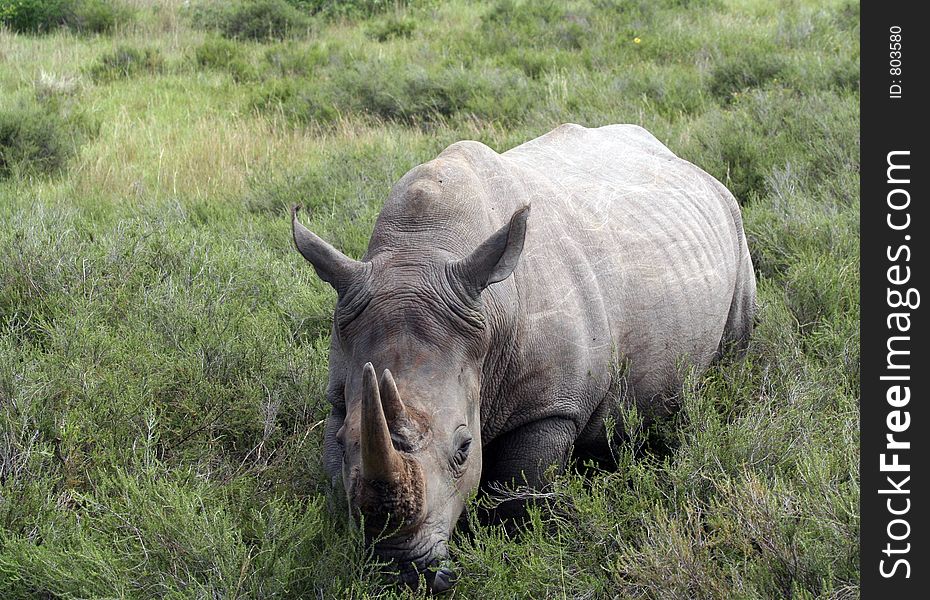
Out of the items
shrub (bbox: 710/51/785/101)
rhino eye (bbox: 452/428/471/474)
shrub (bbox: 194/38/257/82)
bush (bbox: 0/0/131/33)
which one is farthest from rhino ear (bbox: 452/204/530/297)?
bush (bbox: 0/0/131/33)

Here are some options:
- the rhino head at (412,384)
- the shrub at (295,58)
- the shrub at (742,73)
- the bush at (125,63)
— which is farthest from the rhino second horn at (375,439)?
the bush at (125,63)

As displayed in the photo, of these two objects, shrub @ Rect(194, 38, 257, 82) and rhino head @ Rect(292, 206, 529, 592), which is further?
shrub @ Rect(194, 38, 257, 82)

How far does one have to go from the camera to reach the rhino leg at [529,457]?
3699 millimetres

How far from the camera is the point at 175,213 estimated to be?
706 cm

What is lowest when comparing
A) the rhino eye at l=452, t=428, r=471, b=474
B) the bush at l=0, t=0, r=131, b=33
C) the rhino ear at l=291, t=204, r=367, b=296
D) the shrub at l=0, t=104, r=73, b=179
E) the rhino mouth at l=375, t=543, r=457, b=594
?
the bush at l=0, t=0, r=131, b=33

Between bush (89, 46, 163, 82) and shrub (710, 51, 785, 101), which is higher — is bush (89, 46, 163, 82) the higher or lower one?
the lower one

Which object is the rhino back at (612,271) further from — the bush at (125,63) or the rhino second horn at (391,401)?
the bush at (125,63)

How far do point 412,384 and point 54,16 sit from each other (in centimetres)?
1483

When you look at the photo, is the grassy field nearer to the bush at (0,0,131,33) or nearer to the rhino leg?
the rhino leg

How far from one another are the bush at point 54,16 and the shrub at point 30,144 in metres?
7.26

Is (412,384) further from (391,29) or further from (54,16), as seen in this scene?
(54,16)

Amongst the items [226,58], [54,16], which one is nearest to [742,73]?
[226,58]

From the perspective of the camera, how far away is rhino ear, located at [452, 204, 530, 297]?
3127 millimetres
